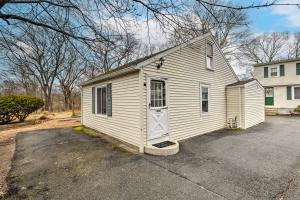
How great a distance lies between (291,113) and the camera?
1602 cm

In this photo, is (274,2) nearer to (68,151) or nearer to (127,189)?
(127,189)

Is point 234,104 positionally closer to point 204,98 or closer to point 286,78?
point 204,98

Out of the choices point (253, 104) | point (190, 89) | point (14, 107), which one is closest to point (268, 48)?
point (253, 104)

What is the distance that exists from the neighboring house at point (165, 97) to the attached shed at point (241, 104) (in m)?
0.09

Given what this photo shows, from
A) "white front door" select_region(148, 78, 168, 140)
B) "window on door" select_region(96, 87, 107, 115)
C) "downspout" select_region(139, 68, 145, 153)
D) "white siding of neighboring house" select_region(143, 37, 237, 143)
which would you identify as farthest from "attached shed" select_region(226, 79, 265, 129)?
"window on door" select_region(96, 87, 107, 115)

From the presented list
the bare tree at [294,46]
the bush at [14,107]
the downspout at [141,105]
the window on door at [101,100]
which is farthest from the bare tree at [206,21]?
the bare tree at [294,46]

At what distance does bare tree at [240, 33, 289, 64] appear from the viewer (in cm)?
2655

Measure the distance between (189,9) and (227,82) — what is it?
7686 millimetres

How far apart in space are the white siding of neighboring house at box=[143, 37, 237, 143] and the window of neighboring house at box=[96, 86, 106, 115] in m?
3.39

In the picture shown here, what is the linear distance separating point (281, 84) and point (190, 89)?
1430 centimetres

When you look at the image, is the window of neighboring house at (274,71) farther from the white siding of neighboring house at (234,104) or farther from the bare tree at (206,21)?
the bare tree at (206,21)

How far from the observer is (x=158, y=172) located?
4.38 metres

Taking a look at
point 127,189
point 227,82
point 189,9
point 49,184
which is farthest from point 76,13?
point 227,82

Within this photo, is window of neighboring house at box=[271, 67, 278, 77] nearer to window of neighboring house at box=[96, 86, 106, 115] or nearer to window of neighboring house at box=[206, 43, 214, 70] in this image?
window of neighboring house at box=[206, 43, 214, 70]
